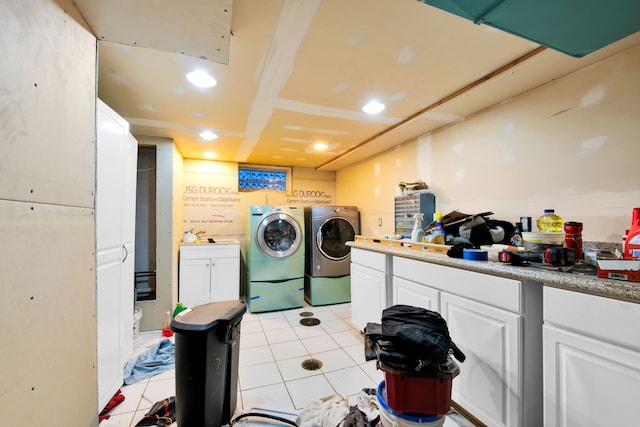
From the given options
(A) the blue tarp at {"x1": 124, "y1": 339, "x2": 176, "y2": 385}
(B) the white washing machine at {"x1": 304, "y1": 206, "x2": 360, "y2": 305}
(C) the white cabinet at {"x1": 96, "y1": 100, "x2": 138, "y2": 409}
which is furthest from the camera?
(B) the white washing machine at {"x1": 304, "y1": 206, "x2": 360, "y2": 305}

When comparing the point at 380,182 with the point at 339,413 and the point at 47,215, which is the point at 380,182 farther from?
the point at 47,215

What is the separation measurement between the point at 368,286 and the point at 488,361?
1.13 m

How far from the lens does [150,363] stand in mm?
2045

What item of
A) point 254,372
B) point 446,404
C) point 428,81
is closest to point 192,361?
point 254,372

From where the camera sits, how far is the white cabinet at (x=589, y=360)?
0.84m

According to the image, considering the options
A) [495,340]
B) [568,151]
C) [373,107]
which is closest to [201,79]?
[373,107]

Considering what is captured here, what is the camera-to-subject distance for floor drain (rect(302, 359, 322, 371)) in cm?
201

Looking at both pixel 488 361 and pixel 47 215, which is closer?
pixel 47 215

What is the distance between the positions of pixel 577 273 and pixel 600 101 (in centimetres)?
106

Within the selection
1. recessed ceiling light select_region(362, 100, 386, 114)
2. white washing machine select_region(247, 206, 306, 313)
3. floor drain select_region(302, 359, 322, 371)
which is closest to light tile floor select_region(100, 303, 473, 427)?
floor drain select_region(302, 359, 322, 371)

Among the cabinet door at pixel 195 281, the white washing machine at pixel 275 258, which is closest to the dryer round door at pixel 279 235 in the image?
the white washing machine at pixel 275 258

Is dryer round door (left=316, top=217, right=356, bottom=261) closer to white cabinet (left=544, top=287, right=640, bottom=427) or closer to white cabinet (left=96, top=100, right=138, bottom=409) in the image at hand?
white cabinet (left=96, top=100, right=138, bottom=409)

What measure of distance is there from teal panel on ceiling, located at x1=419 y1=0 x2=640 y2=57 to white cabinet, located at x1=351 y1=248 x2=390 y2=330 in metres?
1.57

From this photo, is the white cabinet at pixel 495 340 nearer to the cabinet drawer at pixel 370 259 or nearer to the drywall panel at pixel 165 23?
the cabinet drawer at pixel 370 259
